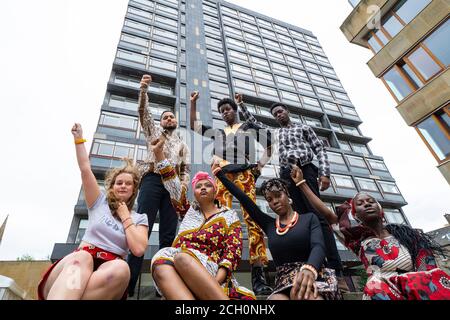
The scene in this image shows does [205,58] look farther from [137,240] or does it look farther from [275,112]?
[137,240]

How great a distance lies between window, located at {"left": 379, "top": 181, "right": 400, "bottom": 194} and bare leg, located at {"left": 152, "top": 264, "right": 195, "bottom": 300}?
32.8m

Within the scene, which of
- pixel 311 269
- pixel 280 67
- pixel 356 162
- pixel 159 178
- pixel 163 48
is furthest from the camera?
pixel 280 67

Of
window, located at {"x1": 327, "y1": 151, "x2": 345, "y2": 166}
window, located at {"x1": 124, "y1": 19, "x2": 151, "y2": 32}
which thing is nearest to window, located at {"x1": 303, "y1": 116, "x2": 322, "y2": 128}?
window, located at {"x1": 327, "y1": 151, "x2": 345, "y2": 166}

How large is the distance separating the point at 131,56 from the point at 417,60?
2487 cm

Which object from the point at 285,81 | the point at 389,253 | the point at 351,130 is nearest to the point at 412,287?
the point at 389,253

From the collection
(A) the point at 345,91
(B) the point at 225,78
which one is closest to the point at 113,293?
(B) the point at 225,78

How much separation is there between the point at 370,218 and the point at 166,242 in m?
2.19

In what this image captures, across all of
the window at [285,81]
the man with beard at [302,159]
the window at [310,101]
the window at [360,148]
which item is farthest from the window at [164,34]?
the man with beard at [302,159]

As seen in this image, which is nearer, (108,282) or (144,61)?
(108,282)

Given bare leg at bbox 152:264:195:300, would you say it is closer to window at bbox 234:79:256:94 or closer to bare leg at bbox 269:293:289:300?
bare leg at bbox 269:293:289:300

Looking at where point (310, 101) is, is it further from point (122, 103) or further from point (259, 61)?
point (122, 103)

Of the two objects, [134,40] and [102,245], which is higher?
[134,40]

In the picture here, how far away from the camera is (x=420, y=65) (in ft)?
29.9

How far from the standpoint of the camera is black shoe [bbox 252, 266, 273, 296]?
8.89 feet
